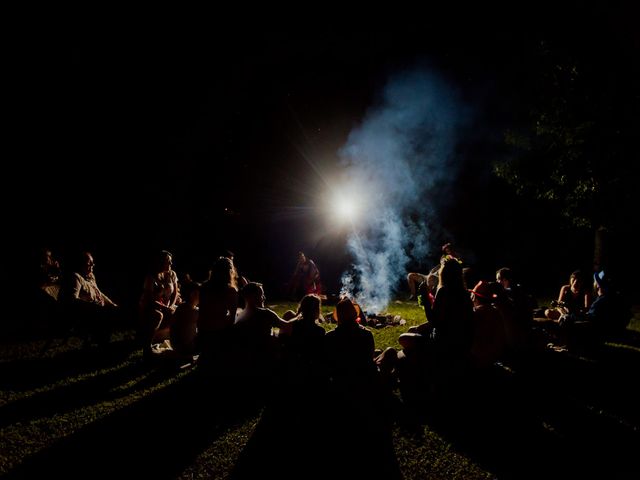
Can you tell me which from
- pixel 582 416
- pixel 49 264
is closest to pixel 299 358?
pixel 582 416

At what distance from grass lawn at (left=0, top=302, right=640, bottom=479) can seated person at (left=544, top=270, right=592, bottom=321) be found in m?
1.96

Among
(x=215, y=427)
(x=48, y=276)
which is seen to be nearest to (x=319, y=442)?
(x=215, y=427)

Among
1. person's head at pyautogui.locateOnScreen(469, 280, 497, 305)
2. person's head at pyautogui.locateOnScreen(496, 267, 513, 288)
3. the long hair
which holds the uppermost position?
person's head at pyautogui.locateOnScreen(496, 267, 513, 288)

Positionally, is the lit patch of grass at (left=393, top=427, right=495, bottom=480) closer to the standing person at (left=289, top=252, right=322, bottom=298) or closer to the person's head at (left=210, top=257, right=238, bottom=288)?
the person's head at (left=210, top=257, right=238, bottom=288)

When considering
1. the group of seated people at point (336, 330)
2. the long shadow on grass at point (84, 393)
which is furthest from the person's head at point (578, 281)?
the long shadow on grass at point (84, 393)

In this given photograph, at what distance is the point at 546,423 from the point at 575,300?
5.20 metres

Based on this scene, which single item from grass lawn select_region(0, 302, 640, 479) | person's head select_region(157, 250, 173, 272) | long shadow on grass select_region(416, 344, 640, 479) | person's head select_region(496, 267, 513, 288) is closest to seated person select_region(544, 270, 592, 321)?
grass lawn select_region(0, 302, 640, 479)

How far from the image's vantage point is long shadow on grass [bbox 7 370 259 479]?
11.4ft

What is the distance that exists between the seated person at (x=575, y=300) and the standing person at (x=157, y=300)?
27.3 ft

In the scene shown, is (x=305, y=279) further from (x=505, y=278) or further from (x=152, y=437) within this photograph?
(x=152, y=437)

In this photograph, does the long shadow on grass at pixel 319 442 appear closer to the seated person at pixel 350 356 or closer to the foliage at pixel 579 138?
the seated person at pixel 350 356

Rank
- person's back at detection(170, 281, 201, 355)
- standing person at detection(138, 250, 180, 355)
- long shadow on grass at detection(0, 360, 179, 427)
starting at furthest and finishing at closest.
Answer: standing person at detection(138, 250, 180, 355) → person's back at detection(170, 281, 201, 355) → long shadow on grass at detection(0, 360, 179, 427)

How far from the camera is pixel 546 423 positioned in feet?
14.0

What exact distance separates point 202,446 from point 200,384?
1.48 m
